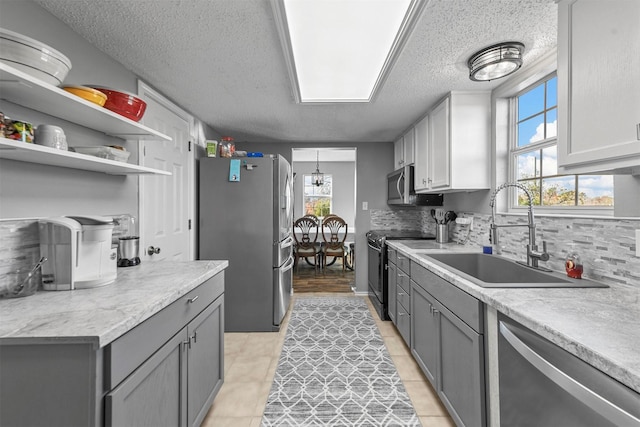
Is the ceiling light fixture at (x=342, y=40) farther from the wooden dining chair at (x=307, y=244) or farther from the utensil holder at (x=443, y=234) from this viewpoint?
the wooden dining chair at (x=307, y=244)

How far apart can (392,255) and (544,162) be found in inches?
56.1

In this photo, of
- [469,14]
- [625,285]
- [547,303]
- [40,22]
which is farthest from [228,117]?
[625,285]

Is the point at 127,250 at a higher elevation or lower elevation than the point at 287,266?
higher

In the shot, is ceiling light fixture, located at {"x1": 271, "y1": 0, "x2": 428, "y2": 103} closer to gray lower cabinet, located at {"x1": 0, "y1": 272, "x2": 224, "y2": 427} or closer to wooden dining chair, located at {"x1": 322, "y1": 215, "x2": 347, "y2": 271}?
gray lower cabinet, located at {"x1": 0, "y1": 272, "x2": 224, "y2": 427}

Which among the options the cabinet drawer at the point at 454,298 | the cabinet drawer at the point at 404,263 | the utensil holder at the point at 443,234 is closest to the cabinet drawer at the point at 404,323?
the cabinet drawer at the point at 404,263

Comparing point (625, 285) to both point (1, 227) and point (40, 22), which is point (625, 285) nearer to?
point (1, 227)

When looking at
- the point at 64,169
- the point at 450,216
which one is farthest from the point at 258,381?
the point at 450,216

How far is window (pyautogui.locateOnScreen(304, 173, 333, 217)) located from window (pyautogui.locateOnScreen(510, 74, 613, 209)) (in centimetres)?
528

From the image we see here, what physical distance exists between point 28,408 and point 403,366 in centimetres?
207

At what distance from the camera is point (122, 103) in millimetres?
1429

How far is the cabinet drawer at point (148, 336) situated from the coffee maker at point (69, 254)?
1.18 feet

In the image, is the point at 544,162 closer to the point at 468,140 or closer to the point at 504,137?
the point at 504,137

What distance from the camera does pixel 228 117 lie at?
9.58 feet

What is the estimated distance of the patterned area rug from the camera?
5.35 feet
